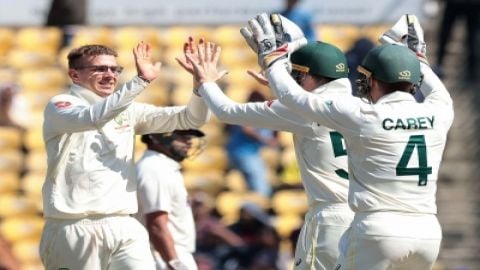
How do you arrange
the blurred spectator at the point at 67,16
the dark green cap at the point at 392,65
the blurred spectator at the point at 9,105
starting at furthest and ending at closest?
Result: the blurred spectator at the point at 67,16 → the blurred spectator at the point at 9,105 → the dark green cap at the point at 392,65

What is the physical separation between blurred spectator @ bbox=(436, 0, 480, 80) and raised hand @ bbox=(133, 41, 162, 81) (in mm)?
7492

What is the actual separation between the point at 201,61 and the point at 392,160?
1.45 m

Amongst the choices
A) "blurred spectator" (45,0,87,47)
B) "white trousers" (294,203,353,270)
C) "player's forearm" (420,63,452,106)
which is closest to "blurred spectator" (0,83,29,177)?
"blurred spectator" (45,0,87,47)

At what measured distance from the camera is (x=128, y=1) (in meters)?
14.6

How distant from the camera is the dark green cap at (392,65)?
684 cm

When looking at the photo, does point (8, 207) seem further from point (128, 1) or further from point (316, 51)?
point (316, 51)

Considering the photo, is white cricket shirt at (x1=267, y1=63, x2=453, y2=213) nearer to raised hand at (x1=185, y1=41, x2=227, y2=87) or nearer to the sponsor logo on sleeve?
raised hand at (x1=185, y1=41, x2=227, y2=87)

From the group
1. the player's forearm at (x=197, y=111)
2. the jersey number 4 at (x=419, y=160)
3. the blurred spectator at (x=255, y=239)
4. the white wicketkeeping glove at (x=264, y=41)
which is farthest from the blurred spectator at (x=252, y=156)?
the jersey number 4 at (x=419, y=160)

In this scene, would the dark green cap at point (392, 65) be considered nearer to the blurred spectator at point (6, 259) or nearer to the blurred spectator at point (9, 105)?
the blurred spectator at point (6, 259)

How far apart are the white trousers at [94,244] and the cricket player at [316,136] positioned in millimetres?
893

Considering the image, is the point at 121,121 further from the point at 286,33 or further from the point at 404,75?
the point at 404,75

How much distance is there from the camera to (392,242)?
21.7 feet

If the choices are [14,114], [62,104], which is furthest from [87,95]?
[14,114]

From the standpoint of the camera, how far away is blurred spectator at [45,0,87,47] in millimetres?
14594
